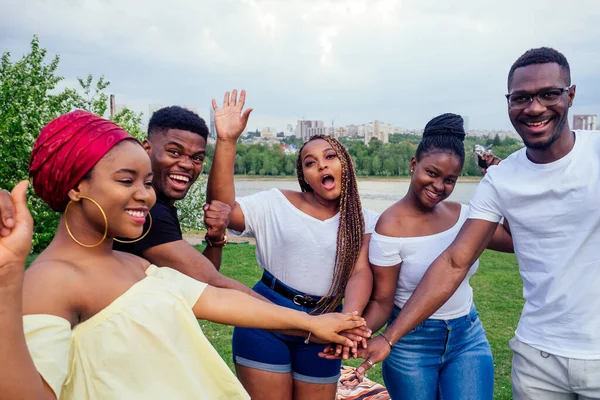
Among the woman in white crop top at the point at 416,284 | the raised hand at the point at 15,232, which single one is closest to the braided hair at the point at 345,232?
the woman in white crop top at the point at 416,284

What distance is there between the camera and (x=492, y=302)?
10.7 meters

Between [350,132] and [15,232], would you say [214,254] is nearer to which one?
[15,232]

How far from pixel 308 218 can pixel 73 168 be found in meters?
1.73

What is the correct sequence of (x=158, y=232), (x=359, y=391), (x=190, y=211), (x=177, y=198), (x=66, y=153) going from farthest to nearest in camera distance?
(x=190, y=211) < (x=359, y=391) < (x=177, y=198) < (x=158, y=232) < (x=66, y=153)

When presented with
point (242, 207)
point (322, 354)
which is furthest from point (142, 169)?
point (322, 354)

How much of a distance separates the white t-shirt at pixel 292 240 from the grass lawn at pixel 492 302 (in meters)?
4.17

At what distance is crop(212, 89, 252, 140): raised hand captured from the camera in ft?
10.8

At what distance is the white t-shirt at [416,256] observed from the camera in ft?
10.7

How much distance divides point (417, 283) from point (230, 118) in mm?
1563

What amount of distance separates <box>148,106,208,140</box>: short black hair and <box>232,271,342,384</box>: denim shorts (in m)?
1.09

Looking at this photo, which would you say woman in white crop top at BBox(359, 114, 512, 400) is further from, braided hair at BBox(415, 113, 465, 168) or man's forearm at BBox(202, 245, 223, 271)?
man's forearm at BBox(202, 245, 223, 271)


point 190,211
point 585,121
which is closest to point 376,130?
point 190,211

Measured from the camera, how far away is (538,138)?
2.79m

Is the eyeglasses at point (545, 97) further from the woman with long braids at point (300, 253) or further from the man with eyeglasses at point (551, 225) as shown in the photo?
the woman with long braids at point (300, 253)
